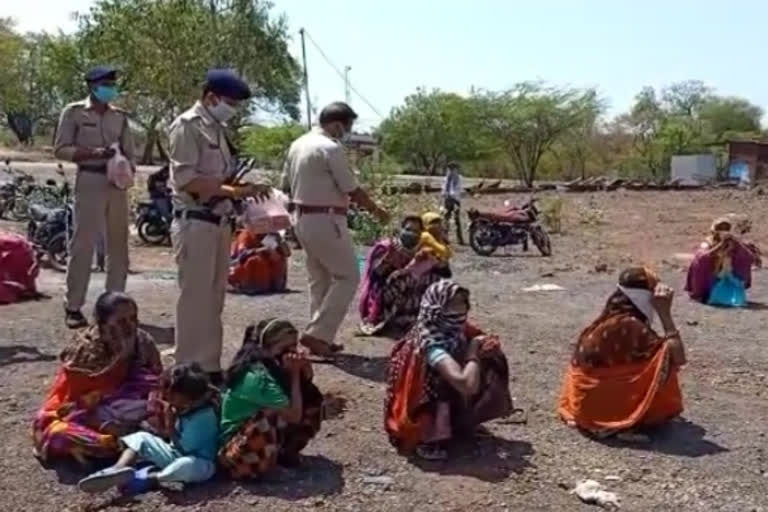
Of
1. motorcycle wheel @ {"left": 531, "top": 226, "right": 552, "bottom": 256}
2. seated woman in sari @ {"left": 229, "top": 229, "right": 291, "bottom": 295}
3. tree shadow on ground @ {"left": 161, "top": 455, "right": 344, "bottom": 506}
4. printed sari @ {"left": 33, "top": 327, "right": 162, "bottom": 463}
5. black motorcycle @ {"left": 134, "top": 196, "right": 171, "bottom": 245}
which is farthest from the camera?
motorcycle wheel @ {"left": 531, "top": 226, "right": 552, "bottom": 256}

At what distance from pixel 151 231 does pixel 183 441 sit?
10614mm

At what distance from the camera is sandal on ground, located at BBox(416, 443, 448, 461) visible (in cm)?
486

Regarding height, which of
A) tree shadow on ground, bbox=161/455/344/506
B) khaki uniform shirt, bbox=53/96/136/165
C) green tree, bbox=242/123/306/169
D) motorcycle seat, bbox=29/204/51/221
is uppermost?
green tree, bbox=242/123/306/169

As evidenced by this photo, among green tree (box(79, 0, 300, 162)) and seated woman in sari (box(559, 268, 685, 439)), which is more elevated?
green tree (box(79, 0, 300, 162))

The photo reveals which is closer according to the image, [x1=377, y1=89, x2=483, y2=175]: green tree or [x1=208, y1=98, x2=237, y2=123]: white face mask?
[x1=208, y1=98, x2=237, y2=123]: white face mask

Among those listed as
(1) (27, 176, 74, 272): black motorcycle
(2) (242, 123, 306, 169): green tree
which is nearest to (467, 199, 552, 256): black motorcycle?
(1) (27, 176, 74, 272): black motorcycle

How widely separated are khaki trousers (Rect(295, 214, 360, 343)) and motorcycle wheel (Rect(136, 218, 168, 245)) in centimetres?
860

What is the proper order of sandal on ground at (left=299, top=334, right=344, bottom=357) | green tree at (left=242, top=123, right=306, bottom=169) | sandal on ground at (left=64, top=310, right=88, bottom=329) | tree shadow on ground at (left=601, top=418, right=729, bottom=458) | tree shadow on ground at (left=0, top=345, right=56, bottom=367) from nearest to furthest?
tree shadow on ground at (left=601, top=418, right=729, bottom=458) → sandal on ground at (left=299, top=334, right=344, bottom=357) → tree shadow on ground at (left=0, top=345, right=56, bottom=367) → sandal on ground at (left=64, top=310, right=88, bottom=329) → green tree at (left=242, top=123, right=306, bottom=169)

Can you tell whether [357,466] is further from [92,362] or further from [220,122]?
[220,122]

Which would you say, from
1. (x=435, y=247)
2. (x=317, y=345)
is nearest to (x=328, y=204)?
(x=317, y=345)

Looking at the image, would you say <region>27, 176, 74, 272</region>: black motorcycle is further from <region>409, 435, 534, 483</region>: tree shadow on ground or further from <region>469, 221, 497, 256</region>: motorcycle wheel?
<region>409, 435, 534, 483</region>: tree shadow on ground

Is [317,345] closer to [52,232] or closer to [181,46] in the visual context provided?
[52,232]

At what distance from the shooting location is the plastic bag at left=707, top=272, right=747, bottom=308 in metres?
10.2

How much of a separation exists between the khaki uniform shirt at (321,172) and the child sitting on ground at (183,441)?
1993 millimetres
